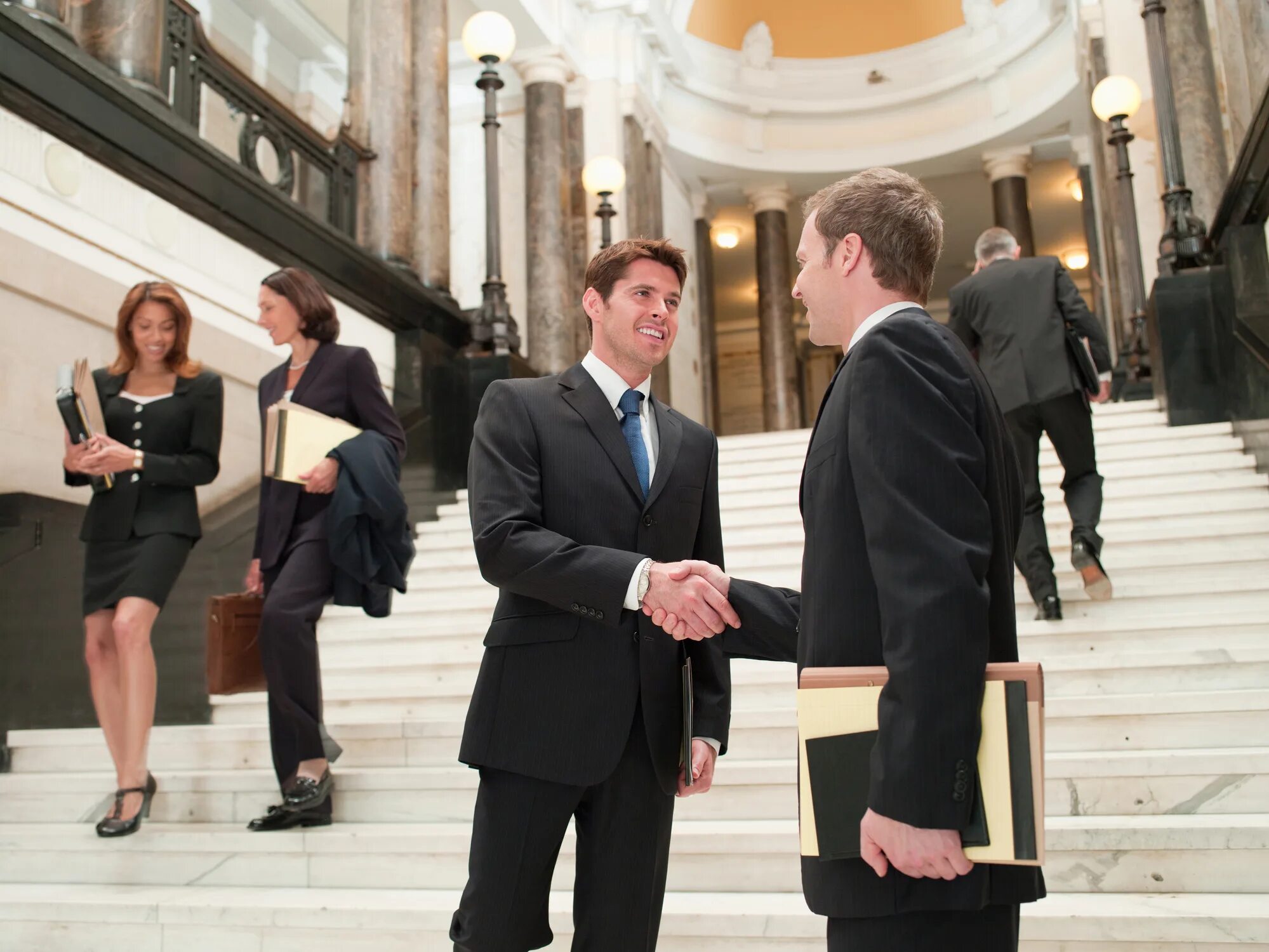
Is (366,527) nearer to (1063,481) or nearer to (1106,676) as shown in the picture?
(1106,676)

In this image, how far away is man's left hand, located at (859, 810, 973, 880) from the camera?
154cm

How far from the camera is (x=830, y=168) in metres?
17.8

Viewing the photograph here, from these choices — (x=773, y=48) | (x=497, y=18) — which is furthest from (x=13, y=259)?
(x=773, y=48)

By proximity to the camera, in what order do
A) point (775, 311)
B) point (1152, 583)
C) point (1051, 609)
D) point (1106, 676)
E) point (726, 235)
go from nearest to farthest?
1. point (1106, 676)
2. point (1051, 609)
3. point (1152, 583)
4. point (775, 311)
5. point (726, 235)

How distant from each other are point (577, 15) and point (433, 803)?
11923 mm

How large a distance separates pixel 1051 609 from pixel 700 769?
346 centimetres

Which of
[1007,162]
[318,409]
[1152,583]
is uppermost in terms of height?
[1007,162]

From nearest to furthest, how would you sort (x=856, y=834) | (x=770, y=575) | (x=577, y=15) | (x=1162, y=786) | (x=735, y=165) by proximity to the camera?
(x=856, y=834), (x=1162, y=786), (x=770, y=575), (x=577, y=15), (x=735, y=165)

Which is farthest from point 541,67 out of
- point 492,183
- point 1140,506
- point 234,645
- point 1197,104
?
point 234,645

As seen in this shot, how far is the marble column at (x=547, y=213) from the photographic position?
41.8ft

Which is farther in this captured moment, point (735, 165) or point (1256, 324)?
point (735, 165)

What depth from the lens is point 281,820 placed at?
407 cm

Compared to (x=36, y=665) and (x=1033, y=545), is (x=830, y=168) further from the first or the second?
(x=36, y=665)

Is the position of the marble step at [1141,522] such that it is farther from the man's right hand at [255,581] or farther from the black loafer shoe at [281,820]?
the black loafer shoe at [281,820]
